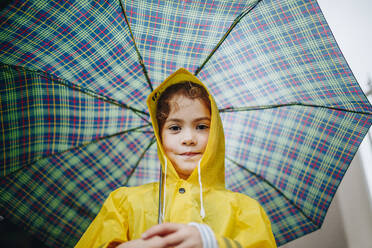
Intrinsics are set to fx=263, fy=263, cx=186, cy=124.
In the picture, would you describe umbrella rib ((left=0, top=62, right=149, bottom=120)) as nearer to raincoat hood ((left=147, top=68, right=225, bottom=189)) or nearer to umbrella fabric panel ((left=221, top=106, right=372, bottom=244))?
raincoat hood ((left=147, top=68, right=225, bottom=189))

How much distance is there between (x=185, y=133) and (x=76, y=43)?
636mm

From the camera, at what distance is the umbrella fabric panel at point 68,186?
1.27 meters

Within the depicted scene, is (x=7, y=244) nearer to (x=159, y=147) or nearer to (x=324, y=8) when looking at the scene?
(x=159, y=147)

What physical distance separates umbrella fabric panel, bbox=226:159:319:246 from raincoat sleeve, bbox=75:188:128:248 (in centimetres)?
65

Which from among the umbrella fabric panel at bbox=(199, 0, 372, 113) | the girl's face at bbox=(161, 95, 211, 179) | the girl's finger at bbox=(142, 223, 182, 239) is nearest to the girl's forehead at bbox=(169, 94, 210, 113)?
the girl's face at bbox=(161, 95, 211, 179)

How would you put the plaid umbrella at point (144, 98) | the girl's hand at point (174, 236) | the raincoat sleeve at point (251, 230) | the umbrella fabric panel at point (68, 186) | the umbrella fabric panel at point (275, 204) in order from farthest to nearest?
the umbrella fabric panel at point (275, 204) < the umbrella fabric panel at point (68, 186) < the plaid umbrella at point (144, 98) < the raincoat sleeve at point (251, 230) < the girl's hand at point (174, 236)

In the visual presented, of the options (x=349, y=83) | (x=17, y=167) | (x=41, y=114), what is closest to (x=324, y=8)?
(x=349, y=83)

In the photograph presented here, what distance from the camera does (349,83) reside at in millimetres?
1225

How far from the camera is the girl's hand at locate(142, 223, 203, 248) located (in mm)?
826

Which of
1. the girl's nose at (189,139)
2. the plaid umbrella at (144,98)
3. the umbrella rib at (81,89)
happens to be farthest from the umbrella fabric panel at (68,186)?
the girl's nose at (189,139)

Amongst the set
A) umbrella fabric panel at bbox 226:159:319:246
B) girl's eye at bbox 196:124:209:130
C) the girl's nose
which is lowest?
umbrella fabric panel at bbox 226:159:319:246

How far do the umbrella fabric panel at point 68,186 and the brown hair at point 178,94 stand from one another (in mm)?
207

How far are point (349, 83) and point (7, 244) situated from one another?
208 centimetres

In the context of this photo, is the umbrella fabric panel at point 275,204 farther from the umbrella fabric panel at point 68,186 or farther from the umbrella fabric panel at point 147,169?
the umbrella fabric panel at point 68,186
